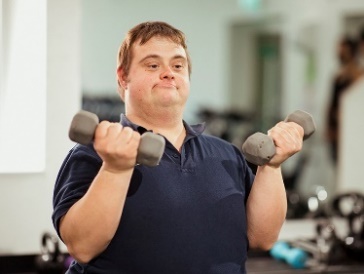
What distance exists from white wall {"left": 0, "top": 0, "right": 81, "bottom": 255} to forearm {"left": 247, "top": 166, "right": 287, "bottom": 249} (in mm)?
1220

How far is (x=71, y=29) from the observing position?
283 cm

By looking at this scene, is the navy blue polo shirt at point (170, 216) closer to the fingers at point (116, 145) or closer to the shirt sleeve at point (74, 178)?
the shirt sleeve at point (74, 178)

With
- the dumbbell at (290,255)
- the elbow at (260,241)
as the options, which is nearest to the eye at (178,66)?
the elbow at (260,241)

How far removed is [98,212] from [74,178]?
139 millimetres

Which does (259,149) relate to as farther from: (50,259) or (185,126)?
(50,259)

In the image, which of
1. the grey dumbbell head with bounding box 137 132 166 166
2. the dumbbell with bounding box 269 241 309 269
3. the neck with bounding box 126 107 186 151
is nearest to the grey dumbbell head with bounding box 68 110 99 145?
the grey dumbbell head with bounding box 137 132 166 166

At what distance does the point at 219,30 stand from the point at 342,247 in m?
4.30

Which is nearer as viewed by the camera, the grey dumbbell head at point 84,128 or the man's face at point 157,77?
the grey dumbbell head at point 84,128

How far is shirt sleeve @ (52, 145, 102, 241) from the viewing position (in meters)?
1.57

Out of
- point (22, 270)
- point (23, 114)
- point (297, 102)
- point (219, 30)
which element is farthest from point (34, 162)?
point (219, 30)

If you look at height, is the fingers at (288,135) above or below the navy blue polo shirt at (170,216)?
above

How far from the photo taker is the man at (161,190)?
1.50 metres

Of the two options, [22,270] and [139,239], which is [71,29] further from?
[139,239]

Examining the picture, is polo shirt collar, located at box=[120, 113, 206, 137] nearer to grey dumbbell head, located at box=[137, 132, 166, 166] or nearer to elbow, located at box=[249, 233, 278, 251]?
grey dumbbell head, located at box=[137, 132, 166, 166]
